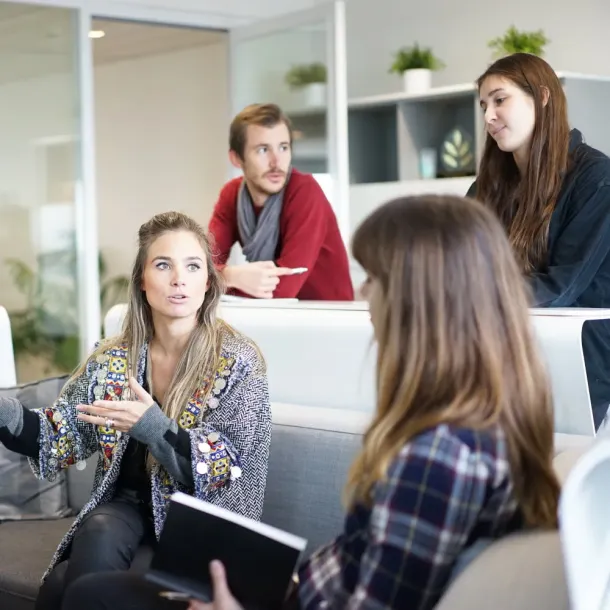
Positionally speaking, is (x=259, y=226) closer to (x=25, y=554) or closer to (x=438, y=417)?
(x=25, y=554)

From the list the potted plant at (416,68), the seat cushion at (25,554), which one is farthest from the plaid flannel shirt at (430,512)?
the potted plant at (416,68)

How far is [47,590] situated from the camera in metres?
1.97

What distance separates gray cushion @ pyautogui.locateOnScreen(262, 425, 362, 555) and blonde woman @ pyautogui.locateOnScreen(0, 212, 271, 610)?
0.35 ft

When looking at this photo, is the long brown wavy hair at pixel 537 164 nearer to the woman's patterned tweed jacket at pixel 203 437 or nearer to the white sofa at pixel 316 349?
the white sofa at pixel 316 349

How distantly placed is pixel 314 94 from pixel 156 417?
3.78 m

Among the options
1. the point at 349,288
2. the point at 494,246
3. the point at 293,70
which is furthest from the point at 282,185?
the point at 293,70

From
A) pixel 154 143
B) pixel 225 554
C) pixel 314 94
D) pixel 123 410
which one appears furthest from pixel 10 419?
pixel 154 143

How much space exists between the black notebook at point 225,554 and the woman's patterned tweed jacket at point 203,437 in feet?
1.56

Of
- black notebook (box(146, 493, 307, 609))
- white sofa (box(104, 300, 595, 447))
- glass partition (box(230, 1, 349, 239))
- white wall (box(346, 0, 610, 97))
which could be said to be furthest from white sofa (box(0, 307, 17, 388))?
white wall (box(346, 0, 610, 97))

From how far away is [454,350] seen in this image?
1213 millimetres

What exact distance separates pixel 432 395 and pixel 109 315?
1.52 meters

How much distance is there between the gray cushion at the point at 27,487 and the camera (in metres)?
2.59

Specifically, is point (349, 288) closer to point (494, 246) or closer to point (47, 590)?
point (47, 590)

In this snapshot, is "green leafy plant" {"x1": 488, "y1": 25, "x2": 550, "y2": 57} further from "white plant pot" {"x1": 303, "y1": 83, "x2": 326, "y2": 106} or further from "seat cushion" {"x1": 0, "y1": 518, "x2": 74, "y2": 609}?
"seat cushion" {"x1": 0, "y1": 518, "x2": 74, "y2": 609}
